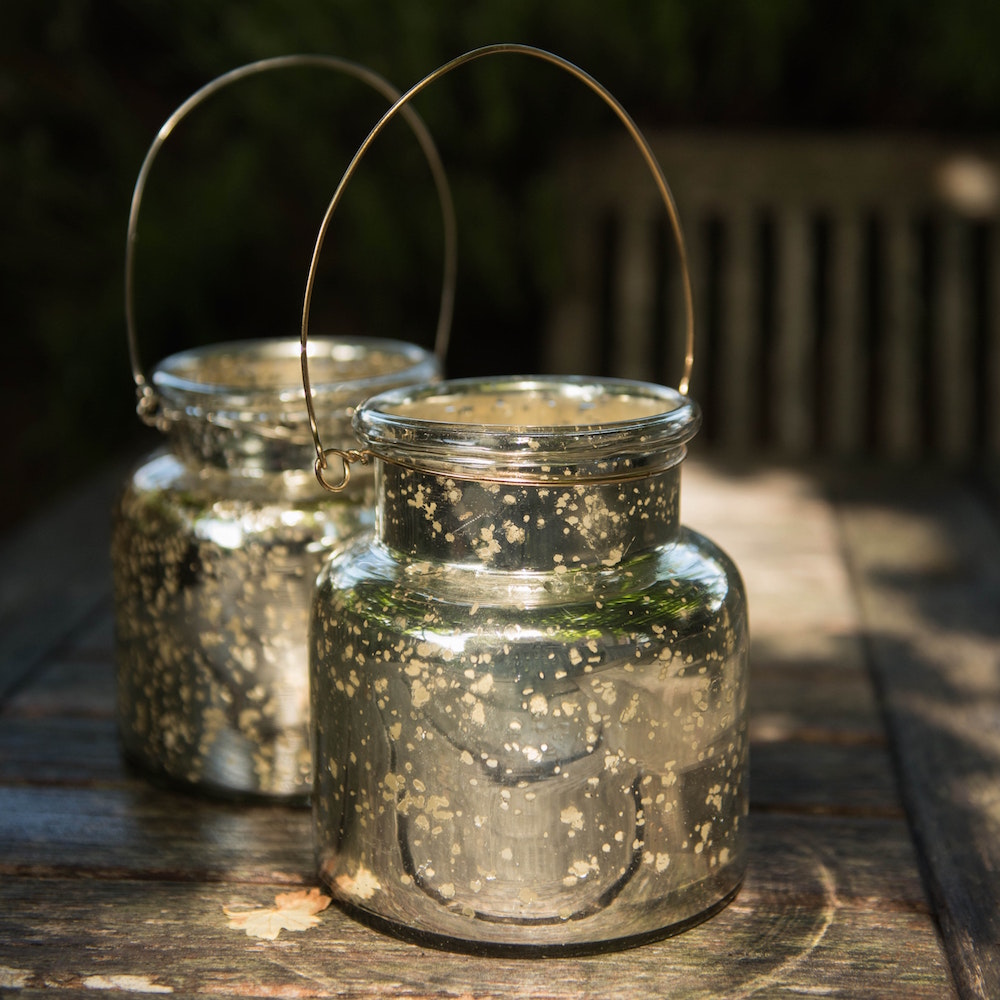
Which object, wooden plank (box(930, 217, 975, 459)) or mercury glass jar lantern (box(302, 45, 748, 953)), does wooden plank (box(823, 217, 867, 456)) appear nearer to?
wooden plank (box(930, 217, 975, 459))

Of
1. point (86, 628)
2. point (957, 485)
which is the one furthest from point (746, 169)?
point (86, 628)

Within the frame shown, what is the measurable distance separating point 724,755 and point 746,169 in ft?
5.75

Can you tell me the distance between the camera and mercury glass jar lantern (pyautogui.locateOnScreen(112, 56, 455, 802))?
893 millimetres

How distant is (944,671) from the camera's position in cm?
118

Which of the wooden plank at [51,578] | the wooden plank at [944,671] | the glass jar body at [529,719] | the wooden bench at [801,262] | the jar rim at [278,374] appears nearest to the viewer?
the glass jar body at [529,719]

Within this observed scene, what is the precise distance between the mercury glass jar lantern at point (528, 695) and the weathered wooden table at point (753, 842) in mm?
39

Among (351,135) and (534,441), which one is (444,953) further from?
(351,135)

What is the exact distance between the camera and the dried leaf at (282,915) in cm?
75

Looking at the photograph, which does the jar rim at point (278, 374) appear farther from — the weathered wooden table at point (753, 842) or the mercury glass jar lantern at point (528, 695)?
the weathered wooden table at point (753, 842)

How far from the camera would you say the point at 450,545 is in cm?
73

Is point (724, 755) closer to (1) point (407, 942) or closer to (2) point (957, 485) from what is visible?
(1) point (407, 942)

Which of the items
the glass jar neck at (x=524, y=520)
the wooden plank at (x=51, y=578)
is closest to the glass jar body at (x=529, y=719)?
the glass jar neck at (x=524, y=520)

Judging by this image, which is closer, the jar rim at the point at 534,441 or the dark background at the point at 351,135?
the jar rim at the point at 534,441

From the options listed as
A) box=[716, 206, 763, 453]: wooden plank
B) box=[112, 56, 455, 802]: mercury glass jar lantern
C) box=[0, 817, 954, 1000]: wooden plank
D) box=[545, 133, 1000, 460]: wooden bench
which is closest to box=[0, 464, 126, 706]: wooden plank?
box=[112, 56, 455, 802]: mercury glass jar lantern
